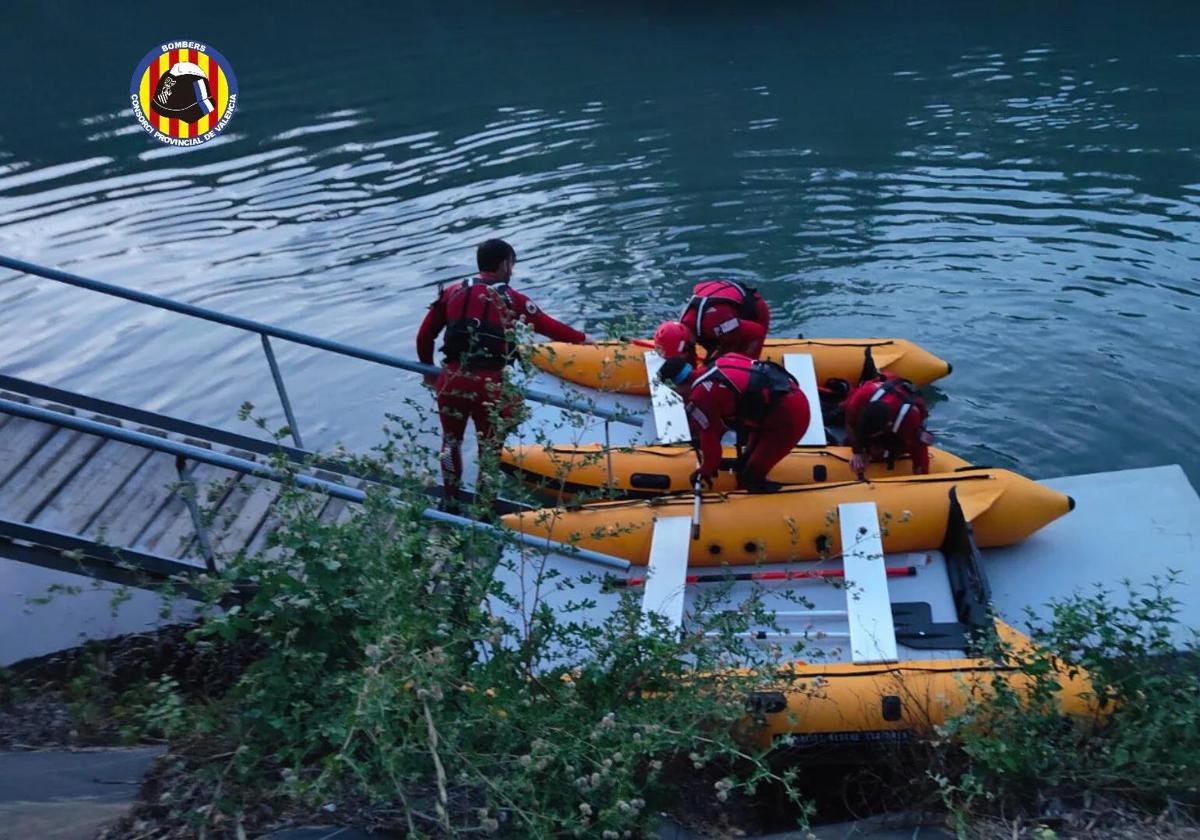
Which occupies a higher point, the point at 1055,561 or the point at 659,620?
the point at 1055,561

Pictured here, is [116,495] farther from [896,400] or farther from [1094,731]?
[1094,731]

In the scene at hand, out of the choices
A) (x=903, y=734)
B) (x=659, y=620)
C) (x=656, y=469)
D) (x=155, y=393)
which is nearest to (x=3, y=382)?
(x=155, y=393)

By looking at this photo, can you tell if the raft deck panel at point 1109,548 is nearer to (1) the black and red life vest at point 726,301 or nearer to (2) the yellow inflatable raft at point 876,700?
(2) the yellow inflatable raft at point 876,700

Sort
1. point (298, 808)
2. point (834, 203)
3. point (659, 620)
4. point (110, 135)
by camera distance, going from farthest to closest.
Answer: point (110, 135) → point (834, 203) → point (659, 620) → point (298, 808)

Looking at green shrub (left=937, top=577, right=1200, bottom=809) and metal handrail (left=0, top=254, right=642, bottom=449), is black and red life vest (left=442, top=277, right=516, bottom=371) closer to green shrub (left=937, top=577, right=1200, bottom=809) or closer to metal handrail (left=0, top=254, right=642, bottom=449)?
metal handrail (left=0, top=254, right=642, bottom=449)

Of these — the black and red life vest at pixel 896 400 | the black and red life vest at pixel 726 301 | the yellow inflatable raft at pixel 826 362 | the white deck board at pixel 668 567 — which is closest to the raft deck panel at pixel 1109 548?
the black and red life vest at pixel 896 400

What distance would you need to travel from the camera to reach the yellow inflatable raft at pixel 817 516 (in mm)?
6051

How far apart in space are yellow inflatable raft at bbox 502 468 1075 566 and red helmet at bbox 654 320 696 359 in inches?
52.4

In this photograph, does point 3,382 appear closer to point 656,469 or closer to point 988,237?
point 656,469

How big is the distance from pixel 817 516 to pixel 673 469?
1.19 m

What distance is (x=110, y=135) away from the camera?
15.2 m

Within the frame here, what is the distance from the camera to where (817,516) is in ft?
19.9

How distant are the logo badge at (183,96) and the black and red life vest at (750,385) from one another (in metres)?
11.4

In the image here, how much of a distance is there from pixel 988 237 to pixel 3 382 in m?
9.08
